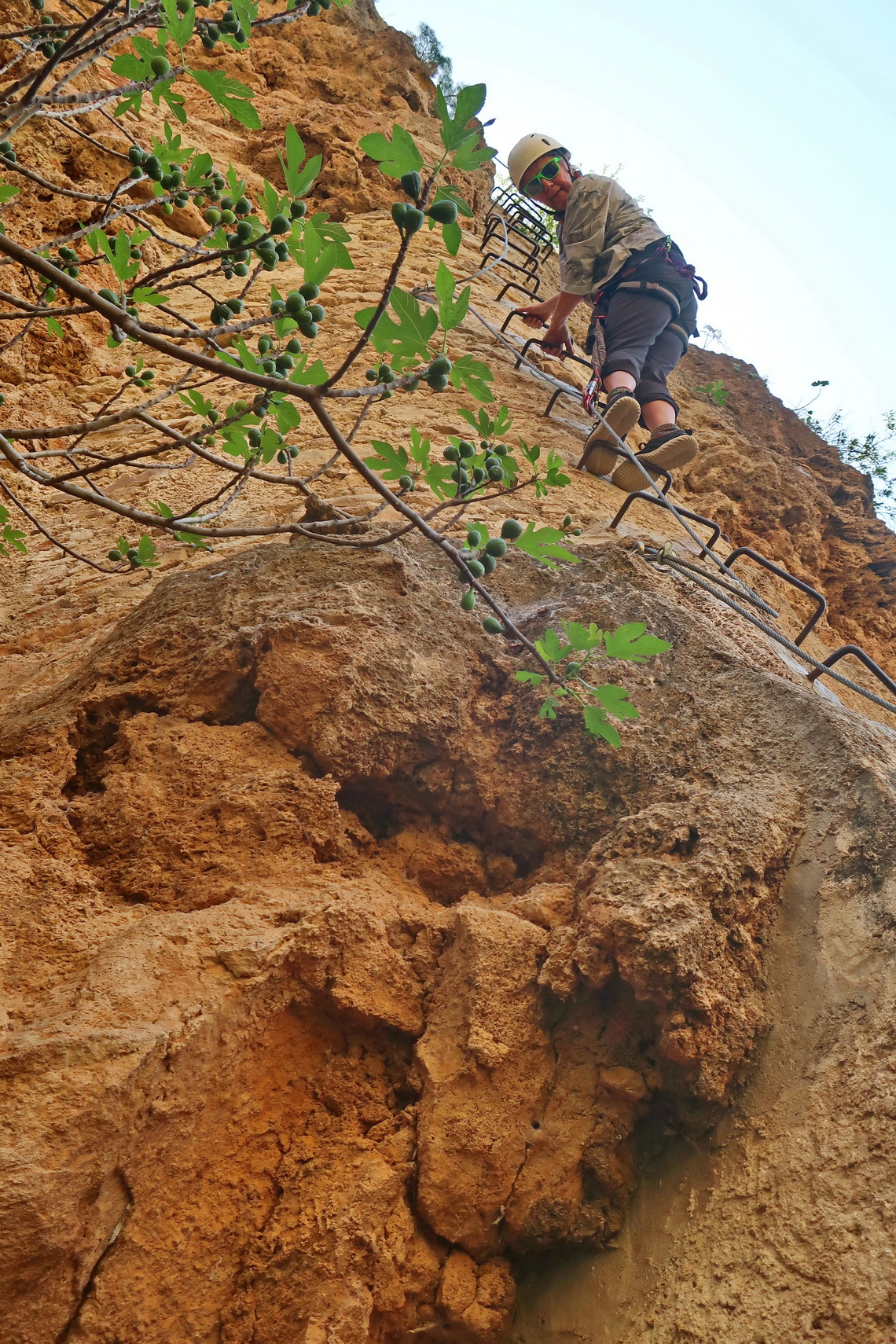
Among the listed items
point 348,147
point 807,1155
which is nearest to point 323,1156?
point 807,1155

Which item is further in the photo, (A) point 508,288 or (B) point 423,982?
(A) point 508,288

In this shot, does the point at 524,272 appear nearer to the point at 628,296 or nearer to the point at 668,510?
the point at 628,296

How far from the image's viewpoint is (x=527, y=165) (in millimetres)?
4953

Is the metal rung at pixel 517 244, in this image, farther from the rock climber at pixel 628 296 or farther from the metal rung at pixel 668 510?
the metal rung at pixel 668 510

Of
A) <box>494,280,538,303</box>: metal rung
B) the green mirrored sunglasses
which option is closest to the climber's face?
the green mirrored sunglasses

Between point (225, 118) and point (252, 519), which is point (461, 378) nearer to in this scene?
point (252, 519)

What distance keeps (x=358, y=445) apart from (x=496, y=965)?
240 centimetres

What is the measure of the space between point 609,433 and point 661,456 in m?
0.31

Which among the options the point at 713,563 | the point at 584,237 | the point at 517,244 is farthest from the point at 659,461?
the point at 517,244

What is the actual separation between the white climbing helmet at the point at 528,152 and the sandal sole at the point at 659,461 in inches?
90.8

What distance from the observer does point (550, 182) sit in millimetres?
4777

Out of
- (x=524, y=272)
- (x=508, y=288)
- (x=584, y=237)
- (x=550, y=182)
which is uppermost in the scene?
(x=550, y=182)

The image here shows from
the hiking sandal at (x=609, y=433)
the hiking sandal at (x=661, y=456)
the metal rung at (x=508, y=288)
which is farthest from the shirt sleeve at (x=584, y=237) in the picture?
the metal rung at (x=508, y=288)

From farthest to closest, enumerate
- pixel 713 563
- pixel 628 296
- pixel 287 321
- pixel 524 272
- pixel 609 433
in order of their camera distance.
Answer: pixel 524 272 < pixel 628 296 < pixel 609 433 < pixel 713 563 < pixel 287 321
